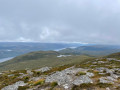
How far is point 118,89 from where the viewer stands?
9664mm

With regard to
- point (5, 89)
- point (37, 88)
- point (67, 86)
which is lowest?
point (5, 89)

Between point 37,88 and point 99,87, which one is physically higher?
point 99,87

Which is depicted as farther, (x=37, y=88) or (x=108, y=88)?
(x=37, y=88)

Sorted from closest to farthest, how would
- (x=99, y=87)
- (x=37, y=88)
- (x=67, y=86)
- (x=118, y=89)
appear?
(x=118, y=89) → (x=99, y=87) → (x=67, y=86) → (x=37, y=88)

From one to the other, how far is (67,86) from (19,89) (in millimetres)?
7764

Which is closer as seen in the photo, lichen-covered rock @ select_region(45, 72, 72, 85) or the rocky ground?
the rocky ground

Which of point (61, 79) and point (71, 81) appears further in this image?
point (61, 79)

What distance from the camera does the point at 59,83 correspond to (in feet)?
40.9

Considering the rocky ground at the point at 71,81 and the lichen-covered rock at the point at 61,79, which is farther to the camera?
the lichen-covered rock at the point at 61,79

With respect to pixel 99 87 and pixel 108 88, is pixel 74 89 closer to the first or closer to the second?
pixel 99 87

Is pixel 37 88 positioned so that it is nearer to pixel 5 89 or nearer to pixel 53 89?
pixel 53 89

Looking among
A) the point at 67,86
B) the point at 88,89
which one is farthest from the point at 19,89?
the point at 88,89

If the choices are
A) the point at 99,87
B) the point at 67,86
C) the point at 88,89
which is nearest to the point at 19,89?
the point at 67,86

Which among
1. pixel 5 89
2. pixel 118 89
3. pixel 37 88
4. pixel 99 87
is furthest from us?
pixel 5 89
